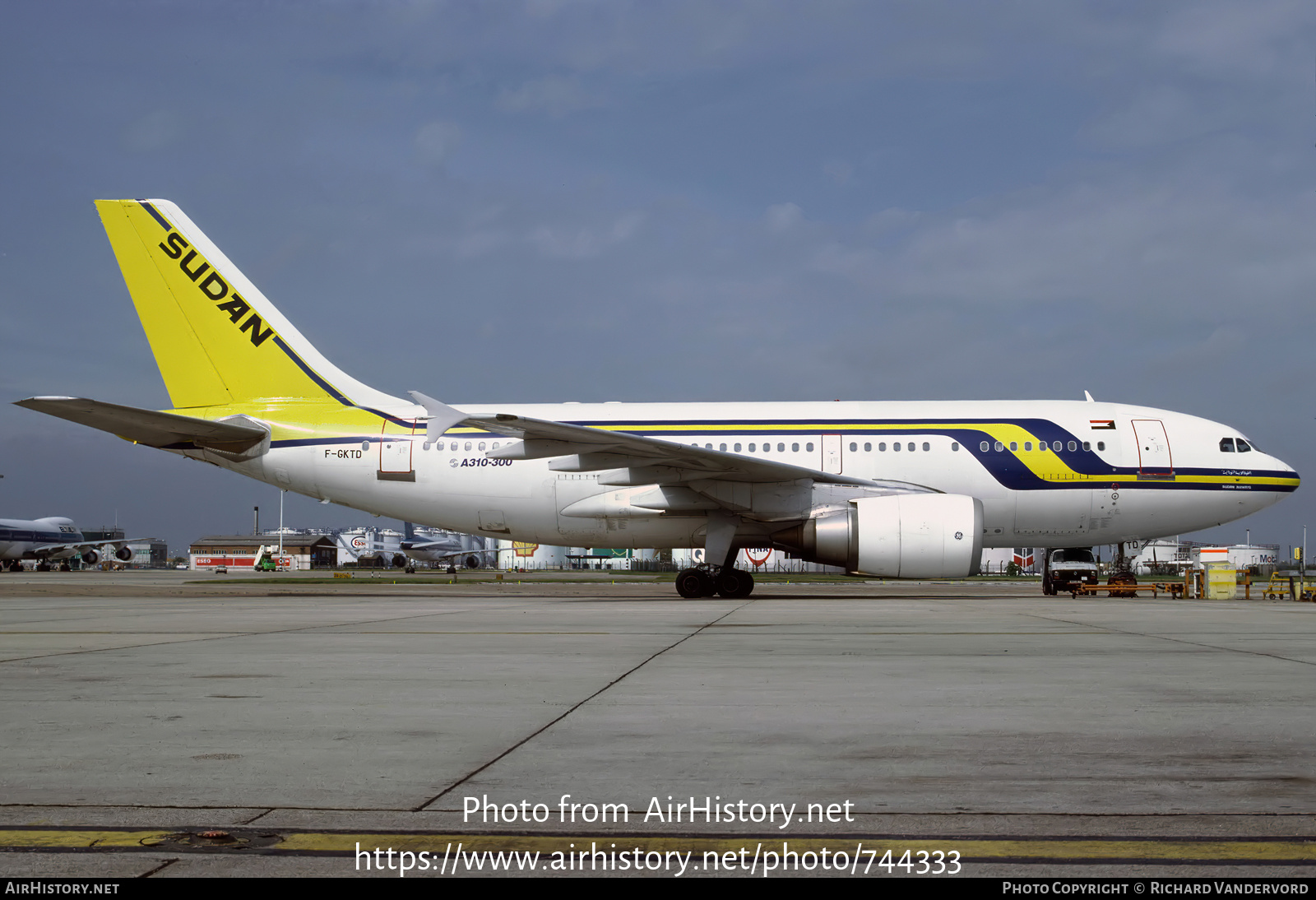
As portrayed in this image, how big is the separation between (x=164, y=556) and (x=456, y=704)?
16073 centimetres

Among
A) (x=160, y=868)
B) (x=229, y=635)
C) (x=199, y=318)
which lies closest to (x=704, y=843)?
(x=160, y=868)

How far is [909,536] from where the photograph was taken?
1683 centimetres

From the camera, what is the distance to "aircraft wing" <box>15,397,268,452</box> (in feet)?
56.7

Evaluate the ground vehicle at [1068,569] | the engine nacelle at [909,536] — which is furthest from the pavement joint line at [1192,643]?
the ground vehicle at [1068,569]

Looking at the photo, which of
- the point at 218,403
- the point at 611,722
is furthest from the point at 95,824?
the point at 218,403

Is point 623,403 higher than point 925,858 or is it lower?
higher

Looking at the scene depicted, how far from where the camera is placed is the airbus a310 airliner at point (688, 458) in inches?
690

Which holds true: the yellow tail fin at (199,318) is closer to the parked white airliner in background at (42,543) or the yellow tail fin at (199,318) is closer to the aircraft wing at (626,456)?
the aircraft wing at (626,456)

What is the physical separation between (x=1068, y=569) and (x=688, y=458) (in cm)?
1058

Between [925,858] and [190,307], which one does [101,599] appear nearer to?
[190,307]

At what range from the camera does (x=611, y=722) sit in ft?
16.4

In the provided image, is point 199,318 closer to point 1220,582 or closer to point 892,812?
point 892,812

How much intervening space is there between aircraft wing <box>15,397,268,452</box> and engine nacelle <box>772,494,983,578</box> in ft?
38.2

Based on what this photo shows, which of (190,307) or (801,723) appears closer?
(801,723)
